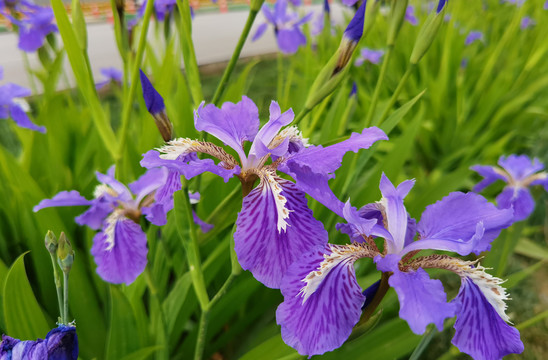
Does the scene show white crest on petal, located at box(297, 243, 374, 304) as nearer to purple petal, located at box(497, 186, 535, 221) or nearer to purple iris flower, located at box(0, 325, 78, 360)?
purple iris flower, located at box(0, 325, 78, 360)

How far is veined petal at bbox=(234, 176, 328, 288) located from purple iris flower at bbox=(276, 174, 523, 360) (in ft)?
0.06

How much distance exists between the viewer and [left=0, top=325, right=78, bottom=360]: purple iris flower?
0.45 meters

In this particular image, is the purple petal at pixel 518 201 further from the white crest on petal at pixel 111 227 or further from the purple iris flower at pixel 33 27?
the purple iris flower at pixel 33 27

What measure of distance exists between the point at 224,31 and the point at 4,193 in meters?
6.67

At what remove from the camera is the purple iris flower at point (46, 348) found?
17.7 inches

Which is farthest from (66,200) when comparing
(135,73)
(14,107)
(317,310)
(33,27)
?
(33,27)

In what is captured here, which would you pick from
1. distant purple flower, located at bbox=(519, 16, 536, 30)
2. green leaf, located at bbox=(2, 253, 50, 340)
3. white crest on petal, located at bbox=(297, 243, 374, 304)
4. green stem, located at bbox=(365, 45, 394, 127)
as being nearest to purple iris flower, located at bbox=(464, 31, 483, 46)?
distant purple flower, located at bbox=(519, 16, 536, 30)

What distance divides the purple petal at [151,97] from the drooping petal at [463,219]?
46cm

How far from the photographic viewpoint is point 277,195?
53cm

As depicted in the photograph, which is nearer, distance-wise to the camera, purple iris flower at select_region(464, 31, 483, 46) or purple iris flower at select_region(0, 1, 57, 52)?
purple iris flower at select_region(0, 1, 57, 52)

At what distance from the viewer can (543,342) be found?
143cm

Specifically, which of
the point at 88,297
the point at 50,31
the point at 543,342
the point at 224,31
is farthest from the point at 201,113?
the point at 224,31

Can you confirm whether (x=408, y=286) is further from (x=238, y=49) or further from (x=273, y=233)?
(x=238, y=49)

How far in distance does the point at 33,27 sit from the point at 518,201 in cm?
161
